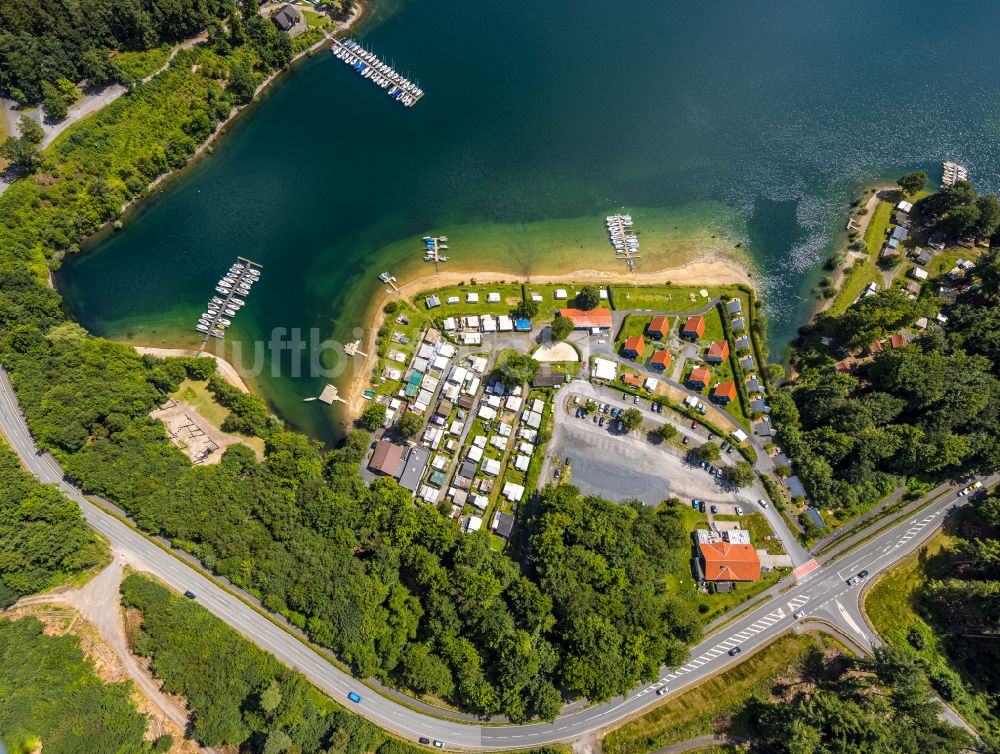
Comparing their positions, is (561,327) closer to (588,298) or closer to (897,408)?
(588,298)

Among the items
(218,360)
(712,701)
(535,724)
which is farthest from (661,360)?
(218,360)

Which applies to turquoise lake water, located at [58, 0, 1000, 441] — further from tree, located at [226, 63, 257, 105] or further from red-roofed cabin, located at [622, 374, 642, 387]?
red-roofed cabin, located at [622, 374, 642, 387]

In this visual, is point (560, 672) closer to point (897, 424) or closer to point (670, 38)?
point (897, 424)

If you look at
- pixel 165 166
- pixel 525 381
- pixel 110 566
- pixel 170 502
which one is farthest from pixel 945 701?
pixel 165 166

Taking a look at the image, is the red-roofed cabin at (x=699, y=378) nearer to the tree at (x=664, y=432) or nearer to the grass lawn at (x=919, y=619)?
the tree at (x=664, y=432)

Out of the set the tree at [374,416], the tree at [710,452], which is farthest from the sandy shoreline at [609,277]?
the tree at [710,452]
